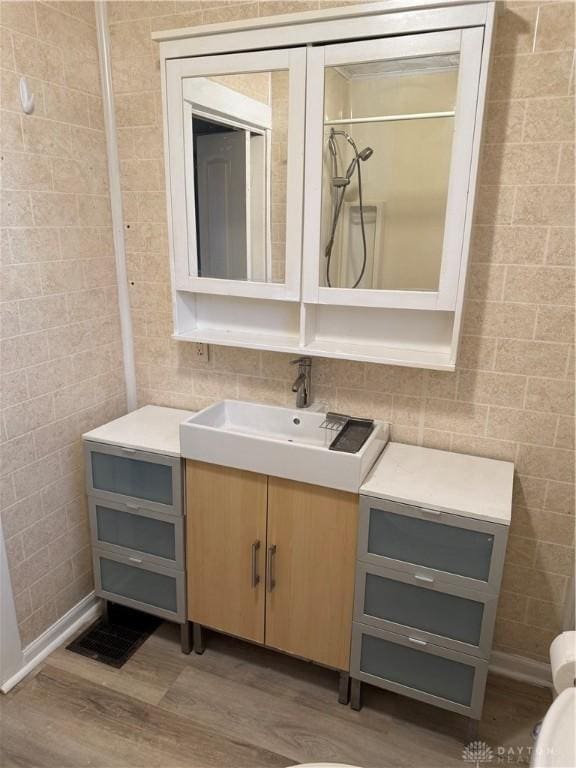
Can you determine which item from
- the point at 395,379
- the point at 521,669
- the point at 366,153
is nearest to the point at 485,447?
the point at 395,379

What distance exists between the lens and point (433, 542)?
64.9 inches

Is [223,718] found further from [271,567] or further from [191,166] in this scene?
[191,166]

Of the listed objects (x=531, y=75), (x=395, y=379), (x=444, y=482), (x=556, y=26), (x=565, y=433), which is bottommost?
(x=444, y=482)

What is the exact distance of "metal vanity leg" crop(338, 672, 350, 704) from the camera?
1908mm

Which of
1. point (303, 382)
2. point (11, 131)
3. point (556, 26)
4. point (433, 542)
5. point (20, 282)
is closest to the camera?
point (556, 26)

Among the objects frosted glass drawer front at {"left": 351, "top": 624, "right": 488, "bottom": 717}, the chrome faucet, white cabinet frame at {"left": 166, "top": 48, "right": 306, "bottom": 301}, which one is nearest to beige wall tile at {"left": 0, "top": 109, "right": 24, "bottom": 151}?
white cabinet frame at {"left": 166, "top": 48, "right": 306, "bottom": 301}

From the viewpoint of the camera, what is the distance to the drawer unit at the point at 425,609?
64.4 inches

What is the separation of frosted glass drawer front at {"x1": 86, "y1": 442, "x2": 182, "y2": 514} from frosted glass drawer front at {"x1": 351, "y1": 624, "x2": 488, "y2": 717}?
82cm

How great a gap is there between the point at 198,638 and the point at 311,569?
652 millimetres

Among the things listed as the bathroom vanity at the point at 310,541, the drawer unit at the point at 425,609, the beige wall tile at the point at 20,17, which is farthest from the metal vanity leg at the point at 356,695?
the beige wall tile at the point at 20,17

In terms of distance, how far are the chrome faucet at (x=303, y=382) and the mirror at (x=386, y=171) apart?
33 cm

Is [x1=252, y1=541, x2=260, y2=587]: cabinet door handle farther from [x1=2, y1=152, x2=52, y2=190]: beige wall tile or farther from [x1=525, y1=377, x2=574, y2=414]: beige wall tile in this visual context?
[x1=2, y1=152, x2=52, y2=190]: beige wall tile

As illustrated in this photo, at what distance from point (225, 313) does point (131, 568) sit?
1.11 metres

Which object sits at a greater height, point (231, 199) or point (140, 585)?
point (231, 199)
